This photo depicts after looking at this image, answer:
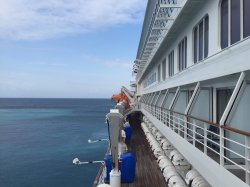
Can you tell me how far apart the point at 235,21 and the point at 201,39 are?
12.9 ft

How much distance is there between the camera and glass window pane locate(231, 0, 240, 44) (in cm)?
821

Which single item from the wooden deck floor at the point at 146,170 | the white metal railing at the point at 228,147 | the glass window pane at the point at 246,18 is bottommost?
the wooden deck floor at the point at 146,170

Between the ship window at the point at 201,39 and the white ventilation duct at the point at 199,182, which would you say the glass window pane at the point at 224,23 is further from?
the white ventilation duct at the point at 199,182

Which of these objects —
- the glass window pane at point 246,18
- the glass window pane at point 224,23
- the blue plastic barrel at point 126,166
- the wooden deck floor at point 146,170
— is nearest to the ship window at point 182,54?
the wooden deck floor at point 146,170

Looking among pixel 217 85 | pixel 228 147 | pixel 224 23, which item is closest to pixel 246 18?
pixel 224 23

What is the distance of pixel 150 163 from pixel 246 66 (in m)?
11.0

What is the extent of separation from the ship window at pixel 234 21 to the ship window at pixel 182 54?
5.81 m

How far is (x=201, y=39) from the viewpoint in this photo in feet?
40.4

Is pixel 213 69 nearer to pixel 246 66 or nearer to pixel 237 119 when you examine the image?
pixel 237 119

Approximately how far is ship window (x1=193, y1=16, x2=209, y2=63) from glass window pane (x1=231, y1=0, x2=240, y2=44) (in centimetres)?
279

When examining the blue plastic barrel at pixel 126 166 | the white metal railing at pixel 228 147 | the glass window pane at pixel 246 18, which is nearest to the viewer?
the white metal railing at pixel 228 147

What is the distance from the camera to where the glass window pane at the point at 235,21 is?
821cm

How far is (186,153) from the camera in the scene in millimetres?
10531

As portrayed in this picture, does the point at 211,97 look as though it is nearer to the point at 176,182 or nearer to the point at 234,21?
the point at 176,182
